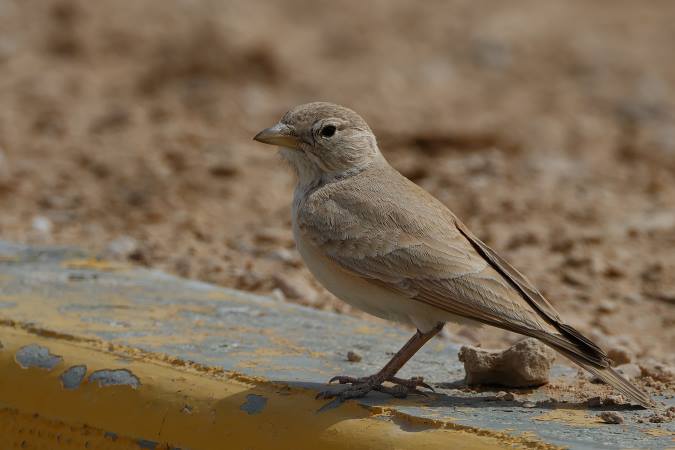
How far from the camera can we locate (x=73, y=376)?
4.26m

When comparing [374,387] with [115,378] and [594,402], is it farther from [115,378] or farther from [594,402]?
[115,378]

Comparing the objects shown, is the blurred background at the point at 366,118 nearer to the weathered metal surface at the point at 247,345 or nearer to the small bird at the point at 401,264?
the weathered metal surface at the point at 247,345

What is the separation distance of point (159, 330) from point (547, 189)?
4185 millimetres

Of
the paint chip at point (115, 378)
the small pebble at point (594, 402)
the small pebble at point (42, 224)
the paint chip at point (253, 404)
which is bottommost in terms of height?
the small pebble at point (42, 224)

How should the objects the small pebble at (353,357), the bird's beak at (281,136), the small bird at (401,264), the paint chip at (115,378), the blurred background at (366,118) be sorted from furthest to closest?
the blurred background at (366,118), the bird's beak at (281,136), the small pebble at (353,357), the paint chip at (115,378), the small bird at (401,264)

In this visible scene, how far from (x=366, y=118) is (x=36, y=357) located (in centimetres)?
573

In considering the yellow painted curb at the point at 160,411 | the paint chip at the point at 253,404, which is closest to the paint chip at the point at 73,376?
the yellow painted curb at the point at 160,411

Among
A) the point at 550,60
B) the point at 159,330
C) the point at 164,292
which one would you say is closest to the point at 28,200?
the point at 164,292

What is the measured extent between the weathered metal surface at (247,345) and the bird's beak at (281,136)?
759 millimetres

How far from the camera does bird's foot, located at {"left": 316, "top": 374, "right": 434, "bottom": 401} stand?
391cm

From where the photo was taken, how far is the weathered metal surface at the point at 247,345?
12.0 ft

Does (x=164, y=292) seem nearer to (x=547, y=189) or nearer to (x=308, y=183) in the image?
(x=308, y=183)

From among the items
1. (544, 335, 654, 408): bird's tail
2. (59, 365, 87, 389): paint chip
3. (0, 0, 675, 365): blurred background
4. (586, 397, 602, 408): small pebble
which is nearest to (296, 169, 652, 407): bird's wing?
(544, 335, 654, 408): bird's tail

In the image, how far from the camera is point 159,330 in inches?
186
